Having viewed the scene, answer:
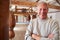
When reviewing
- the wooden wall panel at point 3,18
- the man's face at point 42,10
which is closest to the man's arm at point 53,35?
the man's face at point 42,10

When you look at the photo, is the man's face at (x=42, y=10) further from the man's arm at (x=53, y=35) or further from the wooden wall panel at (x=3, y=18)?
the wooden wall panel at (x=3, y=18)

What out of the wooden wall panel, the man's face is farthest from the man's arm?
the wooden wall panel

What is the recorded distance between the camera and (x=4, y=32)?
0.19 metres

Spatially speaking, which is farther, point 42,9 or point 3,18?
point 42,9

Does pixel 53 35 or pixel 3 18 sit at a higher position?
pixel 3 18

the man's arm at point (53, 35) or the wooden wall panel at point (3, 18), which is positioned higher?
the wooden wall panel at point (3, 18)

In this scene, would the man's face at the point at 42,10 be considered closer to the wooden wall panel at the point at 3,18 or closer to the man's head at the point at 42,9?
the man's head at the point at 42,9

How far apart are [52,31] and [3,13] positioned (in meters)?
1.44

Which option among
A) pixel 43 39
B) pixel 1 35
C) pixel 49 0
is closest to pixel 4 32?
pixel 1 35

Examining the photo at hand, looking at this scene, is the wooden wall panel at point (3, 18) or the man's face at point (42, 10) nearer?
the wooden wall panel at point (3, 18)

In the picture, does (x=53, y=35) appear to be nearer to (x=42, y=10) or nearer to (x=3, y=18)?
(x=42, y=10)

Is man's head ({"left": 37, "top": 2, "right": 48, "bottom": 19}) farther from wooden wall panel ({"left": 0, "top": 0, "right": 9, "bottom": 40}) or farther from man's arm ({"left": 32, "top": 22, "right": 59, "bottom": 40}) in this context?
wooden wall panel ({"left": 0, "top": 0, "right": 9, "bottom": 40})

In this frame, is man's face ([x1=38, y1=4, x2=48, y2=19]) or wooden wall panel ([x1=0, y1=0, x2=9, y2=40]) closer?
wooden wall panel ([x1=0, y1=0, x2=9, y2=40])

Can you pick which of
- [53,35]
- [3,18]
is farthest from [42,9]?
[3,18]
